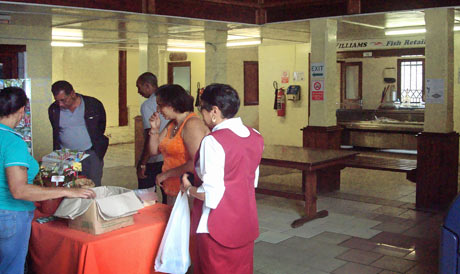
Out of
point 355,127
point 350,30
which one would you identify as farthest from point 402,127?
point 350,30

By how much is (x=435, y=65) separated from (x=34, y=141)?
594 centimetres

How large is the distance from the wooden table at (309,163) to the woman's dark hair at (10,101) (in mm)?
3763

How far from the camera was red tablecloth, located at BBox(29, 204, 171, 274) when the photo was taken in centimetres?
326

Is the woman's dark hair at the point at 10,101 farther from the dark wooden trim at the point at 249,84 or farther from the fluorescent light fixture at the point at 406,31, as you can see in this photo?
the dark wooden trim at the point at 249,84

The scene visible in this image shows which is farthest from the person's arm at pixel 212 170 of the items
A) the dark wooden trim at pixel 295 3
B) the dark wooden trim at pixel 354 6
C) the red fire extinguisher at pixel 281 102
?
the red fire extinguisher at pixel 281 102

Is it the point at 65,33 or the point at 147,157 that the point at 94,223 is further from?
the point at 65,33

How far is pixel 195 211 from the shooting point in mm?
3385

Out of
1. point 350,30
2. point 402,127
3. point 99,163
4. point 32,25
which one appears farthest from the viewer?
point 402,127

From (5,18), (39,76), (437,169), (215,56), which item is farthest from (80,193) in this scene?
(215,56)

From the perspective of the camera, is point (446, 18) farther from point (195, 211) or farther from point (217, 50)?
point (195, 211)

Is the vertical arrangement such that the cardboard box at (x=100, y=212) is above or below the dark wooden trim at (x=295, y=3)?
below

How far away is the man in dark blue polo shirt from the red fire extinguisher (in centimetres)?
886

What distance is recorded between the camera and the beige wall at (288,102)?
540 inches

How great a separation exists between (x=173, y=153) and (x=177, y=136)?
0.47ft
